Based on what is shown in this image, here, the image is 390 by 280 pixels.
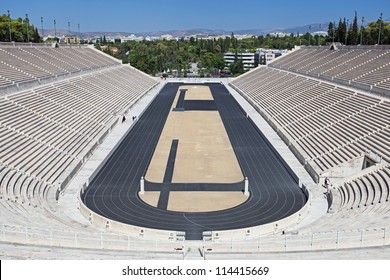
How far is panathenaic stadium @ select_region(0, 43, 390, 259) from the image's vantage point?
1159 cm

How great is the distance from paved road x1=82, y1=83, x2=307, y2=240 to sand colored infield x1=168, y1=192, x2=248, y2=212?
419mm

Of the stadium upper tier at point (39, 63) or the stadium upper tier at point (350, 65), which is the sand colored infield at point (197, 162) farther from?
the stadium upper tier at point (350, 65)

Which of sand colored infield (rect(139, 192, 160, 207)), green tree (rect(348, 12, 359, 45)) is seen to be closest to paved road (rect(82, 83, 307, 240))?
sand colored infield (rect(139, 192, 160, 207))

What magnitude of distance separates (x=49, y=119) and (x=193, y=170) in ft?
35.8

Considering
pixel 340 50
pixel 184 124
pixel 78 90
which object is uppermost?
pixel 340 50

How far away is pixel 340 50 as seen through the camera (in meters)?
51.3

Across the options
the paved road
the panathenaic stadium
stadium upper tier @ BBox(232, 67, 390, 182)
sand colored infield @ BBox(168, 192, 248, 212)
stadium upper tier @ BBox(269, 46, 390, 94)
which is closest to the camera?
the panathenaic stadium

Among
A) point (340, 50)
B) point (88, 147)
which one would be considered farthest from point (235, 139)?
point (340, 50)

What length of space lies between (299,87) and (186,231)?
29.8 meters

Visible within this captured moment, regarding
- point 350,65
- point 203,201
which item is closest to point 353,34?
point 350,65

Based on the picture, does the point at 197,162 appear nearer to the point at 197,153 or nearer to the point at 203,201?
the point at 197,153

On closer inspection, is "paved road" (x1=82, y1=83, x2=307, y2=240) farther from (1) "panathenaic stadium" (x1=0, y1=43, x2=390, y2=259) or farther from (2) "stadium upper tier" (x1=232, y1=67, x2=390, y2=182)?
(2) "stadium upper tier" (x1=232, y1=67, x2=390, y2=182)

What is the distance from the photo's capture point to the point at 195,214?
55.2ft

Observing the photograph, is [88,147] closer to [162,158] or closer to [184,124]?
[162,158]
